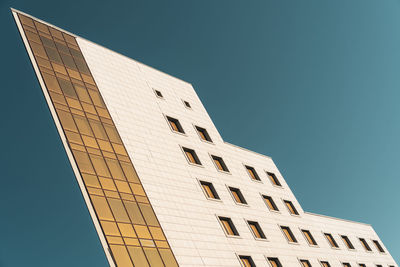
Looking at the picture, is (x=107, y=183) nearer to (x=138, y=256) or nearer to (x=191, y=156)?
(x=138, y=256)

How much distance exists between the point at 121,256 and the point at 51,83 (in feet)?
46.2

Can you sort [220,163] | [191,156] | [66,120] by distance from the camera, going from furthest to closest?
[220,163] → [191,156] → [66,120]

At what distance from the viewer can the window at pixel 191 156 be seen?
31906 mm

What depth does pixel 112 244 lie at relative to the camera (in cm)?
2073

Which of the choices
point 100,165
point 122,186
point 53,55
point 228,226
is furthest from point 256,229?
point 53,55

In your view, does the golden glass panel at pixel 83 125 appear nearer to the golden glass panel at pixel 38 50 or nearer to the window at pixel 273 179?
the golden glass panel at pixel 38 50

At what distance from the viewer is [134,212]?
930 inches

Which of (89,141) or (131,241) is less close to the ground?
(89,141)

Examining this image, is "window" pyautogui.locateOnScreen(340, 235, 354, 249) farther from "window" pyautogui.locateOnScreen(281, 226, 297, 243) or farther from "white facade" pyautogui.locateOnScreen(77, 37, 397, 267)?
"window" pyautogui.locateOnScreen(281, 226, 297, 243)

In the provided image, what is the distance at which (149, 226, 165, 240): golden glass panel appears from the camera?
76.0 ft

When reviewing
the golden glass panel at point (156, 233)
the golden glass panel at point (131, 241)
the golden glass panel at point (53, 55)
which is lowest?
the golden glass panel at point (131, 241)

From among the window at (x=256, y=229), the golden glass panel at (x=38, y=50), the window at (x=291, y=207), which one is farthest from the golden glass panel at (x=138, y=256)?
the window at (x=291, y=207)

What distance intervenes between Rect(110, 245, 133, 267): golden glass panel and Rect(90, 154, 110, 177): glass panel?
17.7 feet

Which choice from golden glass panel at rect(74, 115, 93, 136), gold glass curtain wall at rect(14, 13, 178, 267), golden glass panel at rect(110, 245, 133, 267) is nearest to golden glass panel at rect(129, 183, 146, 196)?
gold glass curtain wall at rect(14, 13, 178, 267)
